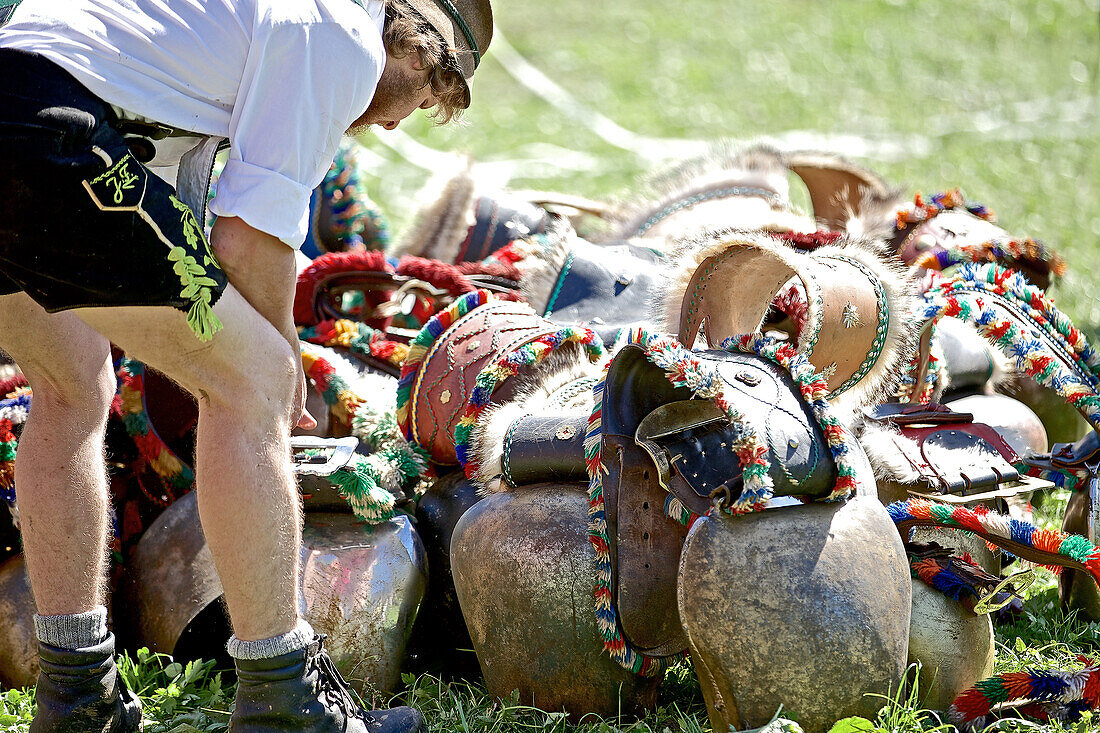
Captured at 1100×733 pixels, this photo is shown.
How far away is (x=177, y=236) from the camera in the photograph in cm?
181

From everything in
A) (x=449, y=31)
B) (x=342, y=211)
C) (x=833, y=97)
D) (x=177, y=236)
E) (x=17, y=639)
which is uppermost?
(x=449, y=31)

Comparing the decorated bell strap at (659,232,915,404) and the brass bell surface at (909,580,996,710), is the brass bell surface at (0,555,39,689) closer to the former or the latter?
the decorated bell strap at (659,232,915,404)

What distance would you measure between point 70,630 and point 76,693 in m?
0.12

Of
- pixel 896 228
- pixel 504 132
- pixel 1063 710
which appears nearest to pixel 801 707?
pixel 1063 710

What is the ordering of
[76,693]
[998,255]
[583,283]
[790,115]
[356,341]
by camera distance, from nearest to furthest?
[76,693]
[356,341]
[583,283]
[998,255]
[790,115]

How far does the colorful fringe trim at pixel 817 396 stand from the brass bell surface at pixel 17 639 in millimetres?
1675

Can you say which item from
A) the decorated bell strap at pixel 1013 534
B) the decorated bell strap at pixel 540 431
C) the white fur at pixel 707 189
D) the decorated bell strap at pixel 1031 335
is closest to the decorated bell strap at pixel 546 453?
the decorated bell strap at pixel 540 431

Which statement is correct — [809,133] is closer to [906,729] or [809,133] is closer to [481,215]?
[481,215]

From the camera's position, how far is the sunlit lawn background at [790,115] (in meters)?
2.46

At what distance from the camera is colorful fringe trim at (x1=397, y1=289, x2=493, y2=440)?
2.80 metres

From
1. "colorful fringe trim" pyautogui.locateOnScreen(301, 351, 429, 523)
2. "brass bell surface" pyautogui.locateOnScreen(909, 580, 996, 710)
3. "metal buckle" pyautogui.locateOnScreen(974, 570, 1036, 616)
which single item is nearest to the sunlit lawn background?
"brass bell surface" pyautogui.locateOnScreen(909, 580, 996, 710)

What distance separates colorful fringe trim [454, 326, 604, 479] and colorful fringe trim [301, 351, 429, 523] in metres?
0.16

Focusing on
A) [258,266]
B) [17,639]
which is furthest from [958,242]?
[17,639]

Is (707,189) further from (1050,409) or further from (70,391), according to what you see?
(70,391)
